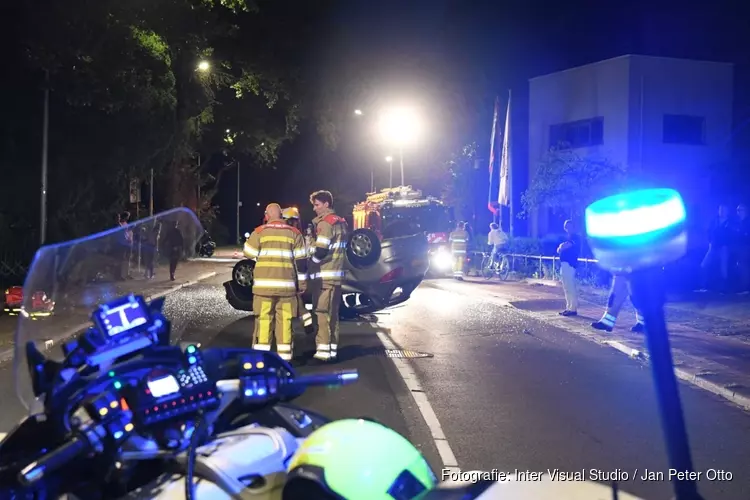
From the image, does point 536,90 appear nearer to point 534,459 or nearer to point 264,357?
point 534,459

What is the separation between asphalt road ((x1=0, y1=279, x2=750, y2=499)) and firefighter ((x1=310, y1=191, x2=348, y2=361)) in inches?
16.4

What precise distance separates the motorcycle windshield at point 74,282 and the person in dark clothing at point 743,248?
14.9 metres

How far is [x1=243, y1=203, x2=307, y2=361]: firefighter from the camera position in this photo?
810cm

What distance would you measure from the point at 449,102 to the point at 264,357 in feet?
100.0

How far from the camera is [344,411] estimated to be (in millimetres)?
6902

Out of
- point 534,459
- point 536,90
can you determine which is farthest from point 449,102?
point 534,459

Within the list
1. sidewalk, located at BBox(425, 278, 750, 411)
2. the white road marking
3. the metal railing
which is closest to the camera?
the white road marking

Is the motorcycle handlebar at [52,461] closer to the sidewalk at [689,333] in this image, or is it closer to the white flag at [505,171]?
the sidewalk at [689,333]

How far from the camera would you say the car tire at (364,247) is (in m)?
11.6

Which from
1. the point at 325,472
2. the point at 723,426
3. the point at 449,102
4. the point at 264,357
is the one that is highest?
the point at 449,102

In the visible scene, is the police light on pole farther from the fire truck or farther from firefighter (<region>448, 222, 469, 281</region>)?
firefighter (<region>448, 222, 469, 281</region>)

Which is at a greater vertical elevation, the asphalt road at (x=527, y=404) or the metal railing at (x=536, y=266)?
the metal railing at (x=536, y=266)

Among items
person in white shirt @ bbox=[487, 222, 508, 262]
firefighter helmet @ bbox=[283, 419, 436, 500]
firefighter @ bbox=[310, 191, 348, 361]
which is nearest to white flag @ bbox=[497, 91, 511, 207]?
person in white shirt @ bbox=[487, 222, 508, 262]

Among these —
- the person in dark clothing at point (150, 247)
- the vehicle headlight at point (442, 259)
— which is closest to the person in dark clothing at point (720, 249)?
the vehicle headlight at point (442, 259)
